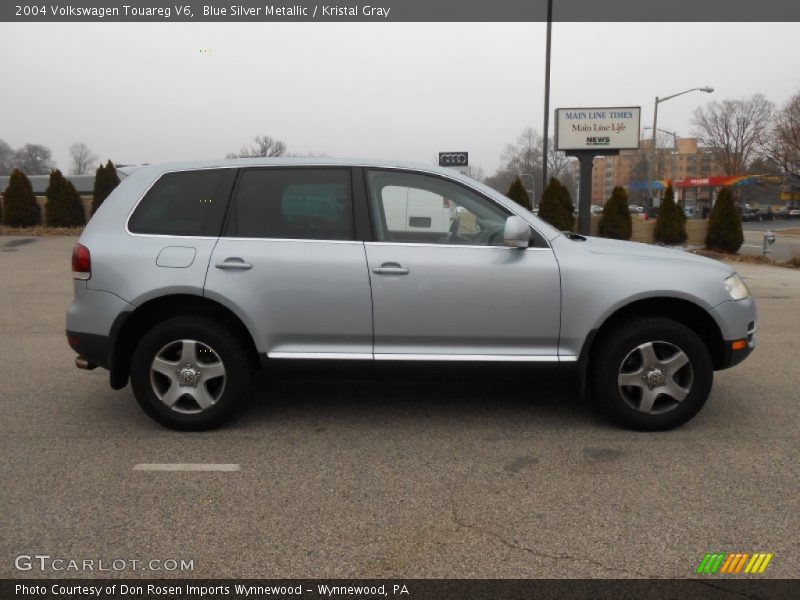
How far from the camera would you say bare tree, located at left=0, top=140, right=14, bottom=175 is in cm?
9400

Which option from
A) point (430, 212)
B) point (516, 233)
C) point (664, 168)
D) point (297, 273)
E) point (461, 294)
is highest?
point (664, 168)

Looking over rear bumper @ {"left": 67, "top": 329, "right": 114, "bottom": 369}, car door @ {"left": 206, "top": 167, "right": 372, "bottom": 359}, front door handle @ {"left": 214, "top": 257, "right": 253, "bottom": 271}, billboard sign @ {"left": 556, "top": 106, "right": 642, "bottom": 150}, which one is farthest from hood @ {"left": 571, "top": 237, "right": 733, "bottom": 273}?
billboard sign @ {"left": 556, "top": 106, "right": 642, "bottom": 150}

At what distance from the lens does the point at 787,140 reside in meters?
48.1

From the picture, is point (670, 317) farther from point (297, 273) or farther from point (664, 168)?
point (664, 168)

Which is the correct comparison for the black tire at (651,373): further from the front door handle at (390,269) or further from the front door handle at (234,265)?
the front door handle at (234,265)

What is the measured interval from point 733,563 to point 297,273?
2785 millimetres

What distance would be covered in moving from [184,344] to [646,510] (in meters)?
2.85

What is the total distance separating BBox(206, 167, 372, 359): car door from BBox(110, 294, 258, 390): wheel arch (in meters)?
0.14

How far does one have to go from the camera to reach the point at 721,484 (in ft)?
11.8

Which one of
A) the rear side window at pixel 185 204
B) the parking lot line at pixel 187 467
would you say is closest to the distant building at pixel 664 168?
the rear side window at pixel 185 204

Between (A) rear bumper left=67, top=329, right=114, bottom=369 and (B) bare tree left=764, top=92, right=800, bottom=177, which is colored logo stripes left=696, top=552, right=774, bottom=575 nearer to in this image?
(A) rear bumper left=67, top=329, right=114, bottom=369

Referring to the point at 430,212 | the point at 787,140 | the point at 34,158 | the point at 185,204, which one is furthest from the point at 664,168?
the point at 185,204

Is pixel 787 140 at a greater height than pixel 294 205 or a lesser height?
greater

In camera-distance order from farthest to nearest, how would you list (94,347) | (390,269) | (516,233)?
(94,347) < (390,269) < (516,233)
